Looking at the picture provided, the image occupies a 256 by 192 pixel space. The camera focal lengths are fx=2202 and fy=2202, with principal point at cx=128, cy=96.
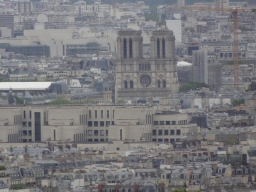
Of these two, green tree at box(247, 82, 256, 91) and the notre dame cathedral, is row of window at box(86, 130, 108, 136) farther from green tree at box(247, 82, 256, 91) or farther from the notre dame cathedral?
green tree at box(247, 82, 256, 91)

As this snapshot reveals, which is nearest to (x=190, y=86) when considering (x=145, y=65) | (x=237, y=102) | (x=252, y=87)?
(x=145, y=65)

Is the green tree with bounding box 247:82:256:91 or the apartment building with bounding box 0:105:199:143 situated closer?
the apartment building with bounding box 0:105:199:143

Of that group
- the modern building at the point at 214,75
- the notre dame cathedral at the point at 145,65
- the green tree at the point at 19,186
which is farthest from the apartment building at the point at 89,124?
the modern building at the point at 214,75

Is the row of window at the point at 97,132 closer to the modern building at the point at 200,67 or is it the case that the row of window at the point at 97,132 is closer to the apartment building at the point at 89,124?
the apartment building at the point at 89,124

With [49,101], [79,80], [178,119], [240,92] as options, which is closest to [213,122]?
[178,119]

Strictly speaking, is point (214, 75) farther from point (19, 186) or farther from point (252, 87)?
point (19, 186)

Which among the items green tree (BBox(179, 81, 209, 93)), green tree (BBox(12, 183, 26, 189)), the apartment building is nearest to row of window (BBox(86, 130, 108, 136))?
the apartment building
